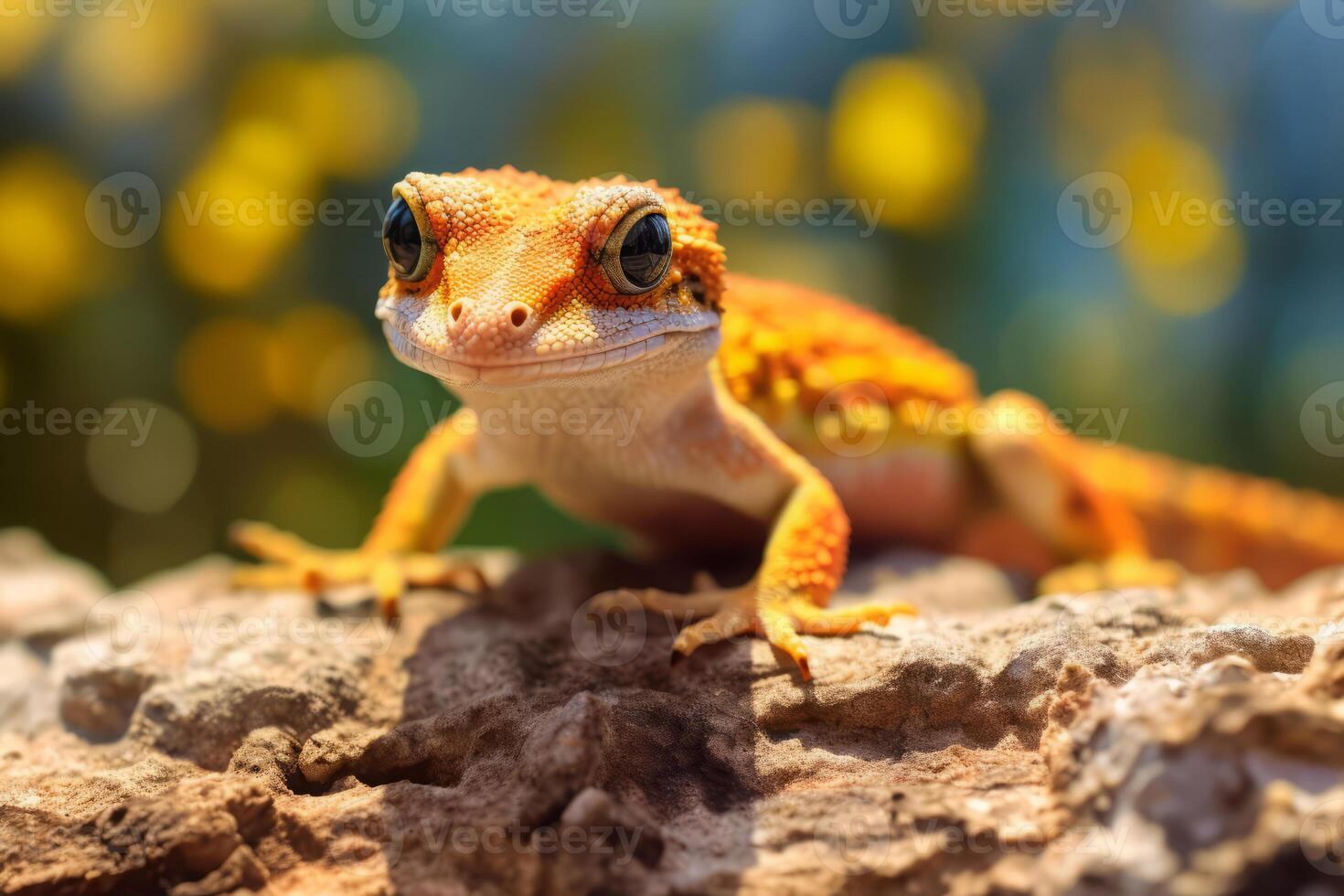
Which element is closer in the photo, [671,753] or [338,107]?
[671,753]

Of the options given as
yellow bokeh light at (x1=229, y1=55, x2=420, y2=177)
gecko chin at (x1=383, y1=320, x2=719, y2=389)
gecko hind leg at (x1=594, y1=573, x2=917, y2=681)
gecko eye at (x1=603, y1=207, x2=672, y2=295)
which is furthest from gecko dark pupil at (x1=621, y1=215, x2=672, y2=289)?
yellow bokeh light at (x1=229, y1=55, x2=420, y2=177)

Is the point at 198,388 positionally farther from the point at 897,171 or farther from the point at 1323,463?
the point at 1323,463

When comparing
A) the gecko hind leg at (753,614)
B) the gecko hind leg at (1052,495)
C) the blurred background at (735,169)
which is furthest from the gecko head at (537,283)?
the blurred background at (735,169)

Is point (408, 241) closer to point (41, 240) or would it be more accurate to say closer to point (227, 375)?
point (227, 375)

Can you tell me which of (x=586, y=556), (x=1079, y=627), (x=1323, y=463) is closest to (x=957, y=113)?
(x=1323, y=463)

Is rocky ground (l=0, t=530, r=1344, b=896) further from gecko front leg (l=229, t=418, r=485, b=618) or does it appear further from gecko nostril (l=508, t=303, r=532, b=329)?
gecko nostril (l=508, t=303, r=532, b=329)

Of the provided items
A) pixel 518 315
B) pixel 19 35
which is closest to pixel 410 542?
→ pixel 518 315

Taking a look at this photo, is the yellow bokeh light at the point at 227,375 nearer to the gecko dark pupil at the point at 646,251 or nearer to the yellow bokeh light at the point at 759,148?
the yellow bokeh light at the point at 759,148
